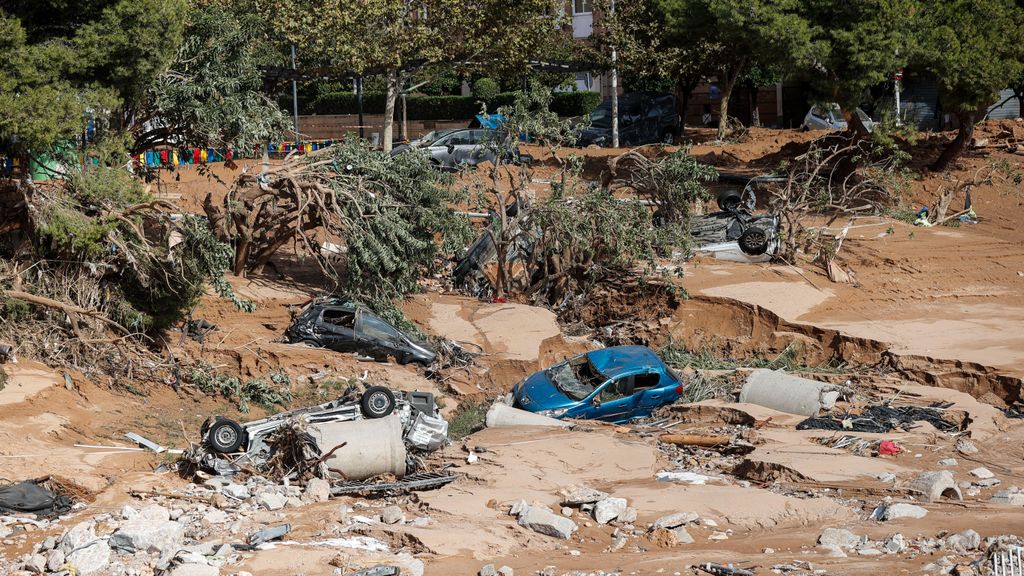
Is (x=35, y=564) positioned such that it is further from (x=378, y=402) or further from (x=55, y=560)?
(x=378, y=402)

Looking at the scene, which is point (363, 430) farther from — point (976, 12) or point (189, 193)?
point (976, 12)

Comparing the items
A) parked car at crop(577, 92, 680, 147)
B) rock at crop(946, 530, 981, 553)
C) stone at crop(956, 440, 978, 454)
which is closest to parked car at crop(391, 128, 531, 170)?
parked car at crop(577, 92, 680, 147)

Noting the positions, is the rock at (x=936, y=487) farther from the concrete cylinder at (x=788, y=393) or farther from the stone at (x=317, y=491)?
the stone at (x=317, y=491)

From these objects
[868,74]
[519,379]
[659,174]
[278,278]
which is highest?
[868,74]

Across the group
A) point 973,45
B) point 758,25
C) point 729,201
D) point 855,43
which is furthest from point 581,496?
point 973,45

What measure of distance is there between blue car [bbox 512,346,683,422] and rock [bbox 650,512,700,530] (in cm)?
484

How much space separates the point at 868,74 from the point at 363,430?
58.1 feet

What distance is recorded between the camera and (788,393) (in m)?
16.5

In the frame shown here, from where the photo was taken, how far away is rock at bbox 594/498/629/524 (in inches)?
455

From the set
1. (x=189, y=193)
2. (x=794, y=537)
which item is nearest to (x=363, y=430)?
(x=794, y=537)

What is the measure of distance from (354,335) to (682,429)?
5.85 metres

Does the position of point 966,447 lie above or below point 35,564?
below

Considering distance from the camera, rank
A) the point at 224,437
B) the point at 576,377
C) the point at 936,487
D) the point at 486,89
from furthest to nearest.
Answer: the point at 486,89 → the point at 576,377 → the point at 224,437 → the point at 936,487

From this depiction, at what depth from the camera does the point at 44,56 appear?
16.2 metres
